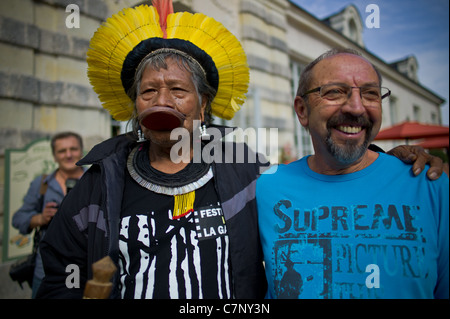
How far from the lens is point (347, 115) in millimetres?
1277

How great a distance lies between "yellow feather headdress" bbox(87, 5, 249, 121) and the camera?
5.46 ft

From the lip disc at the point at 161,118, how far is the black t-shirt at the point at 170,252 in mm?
367

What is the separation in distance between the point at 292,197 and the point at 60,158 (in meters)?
2.66

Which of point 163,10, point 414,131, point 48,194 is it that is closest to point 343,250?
point 163,10

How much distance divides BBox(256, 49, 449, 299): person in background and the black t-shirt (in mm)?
232

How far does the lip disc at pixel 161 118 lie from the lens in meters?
1.39

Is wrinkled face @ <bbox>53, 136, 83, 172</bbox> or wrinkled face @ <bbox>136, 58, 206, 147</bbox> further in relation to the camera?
wrinkled face @ <bbox>53, 136, 83, 172</bbox>

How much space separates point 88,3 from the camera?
12.8 feet

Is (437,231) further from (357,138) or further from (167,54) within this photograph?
(167,54)

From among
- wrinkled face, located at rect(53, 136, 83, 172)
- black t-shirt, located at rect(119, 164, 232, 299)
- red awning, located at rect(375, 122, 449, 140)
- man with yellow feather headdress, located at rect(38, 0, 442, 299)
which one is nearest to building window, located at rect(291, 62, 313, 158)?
red awning, located at rect(375, 122, 449, 140)

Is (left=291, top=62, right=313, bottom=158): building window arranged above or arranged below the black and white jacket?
above

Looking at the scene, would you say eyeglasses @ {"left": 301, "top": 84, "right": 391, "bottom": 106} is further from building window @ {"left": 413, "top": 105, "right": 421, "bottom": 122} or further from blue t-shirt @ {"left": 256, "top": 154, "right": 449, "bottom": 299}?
building window @ {"left": 413, "top": 105, "right": 421, "bottom": 122}
